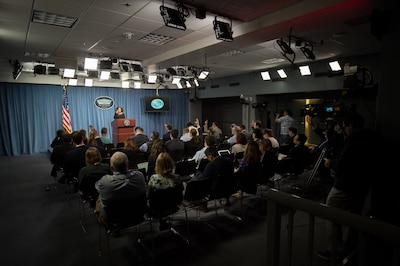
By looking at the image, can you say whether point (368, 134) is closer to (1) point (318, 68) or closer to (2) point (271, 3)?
(2) point (271, 3)

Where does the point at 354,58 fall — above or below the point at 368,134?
above

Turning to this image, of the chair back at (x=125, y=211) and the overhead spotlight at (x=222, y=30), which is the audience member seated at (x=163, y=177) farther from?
the overhead spotlight at (x=222, y=30)

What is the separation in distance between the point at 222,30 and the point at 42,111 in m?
9.12

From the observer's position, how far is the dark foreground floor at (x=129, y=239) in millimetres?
2748

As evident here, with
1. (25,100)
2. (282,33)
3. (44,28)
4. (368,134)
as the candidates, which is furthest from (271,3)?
(25,100)

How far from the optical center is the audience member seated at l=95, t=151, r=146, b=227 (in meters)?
2.56

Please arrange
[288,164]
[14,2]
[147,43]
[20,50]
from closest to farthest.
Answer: [14,2], [288,164], [147,43], [20,50]

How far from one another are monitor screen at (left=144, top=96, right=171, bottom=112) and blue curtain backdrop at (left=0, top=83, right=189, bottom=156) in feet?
2.69

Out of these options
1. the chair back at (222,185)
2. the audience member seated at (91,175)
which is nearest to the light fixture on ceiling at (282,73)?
the chair back at (222,185)

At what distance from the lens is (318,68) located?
755cm

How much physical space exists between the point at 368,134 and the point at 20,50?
24.6 feet

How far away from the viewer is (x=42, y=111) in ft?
31.7

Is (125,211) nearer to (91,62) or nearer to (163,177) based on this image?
(163,177)

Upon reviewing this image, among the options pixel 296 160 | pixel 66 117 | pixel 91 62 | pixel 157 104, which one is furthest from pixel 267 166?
pixel 157 104
